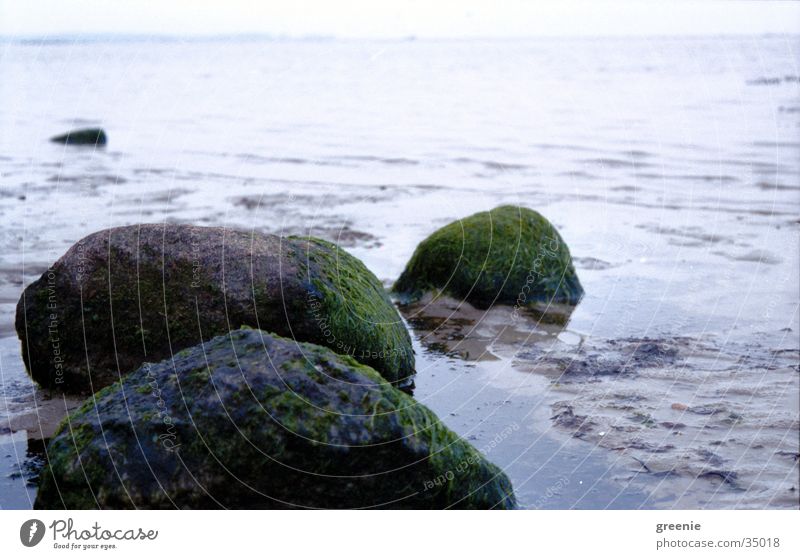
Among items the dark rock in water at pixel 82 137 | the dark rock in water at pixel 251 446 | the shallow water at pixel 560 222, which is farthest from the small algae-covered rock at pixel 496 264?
the dark rock in water at pixel 82 137

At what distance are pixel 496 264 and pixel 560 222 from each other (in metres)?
3.95

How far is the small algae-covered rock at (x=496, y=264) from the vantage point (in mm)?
8133

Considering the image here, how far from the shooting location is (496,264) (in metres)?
8.15

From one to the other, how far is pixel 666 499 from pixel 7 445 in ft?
12.5

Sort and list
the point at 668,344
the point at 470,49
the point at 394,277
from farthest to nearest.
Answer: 1. the point at 470,49
2. the point at 394,277
3. the point at 668,344

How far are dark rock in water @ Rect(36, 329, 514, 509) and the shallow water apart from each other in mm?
839

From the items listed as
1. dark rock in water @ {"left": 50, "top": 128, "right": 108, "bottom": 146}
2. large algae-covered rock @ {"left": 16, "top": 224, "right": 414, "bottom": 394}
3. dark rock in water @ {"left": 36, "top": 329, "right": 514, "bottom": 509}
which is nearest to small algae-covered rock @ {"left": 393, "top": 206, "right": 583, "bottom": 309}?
large algae-covered rock @ {"left": 16, "top": 224, "right": 414, "bottom": 394}

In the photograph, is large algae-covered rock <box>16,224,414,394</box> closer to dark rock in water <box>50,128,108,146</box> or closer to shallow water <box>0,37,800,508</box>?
shallow water <box>0,37,800,508</box>

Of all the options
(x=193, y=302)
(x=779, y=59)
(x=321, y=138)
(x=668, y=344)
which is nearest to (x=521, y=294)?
(x=668, y=344)

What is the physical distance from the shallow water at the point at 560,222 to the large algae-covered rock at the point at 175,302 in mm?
418

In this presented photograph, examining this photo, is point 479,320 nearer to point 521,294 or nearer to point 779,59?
point 521,294

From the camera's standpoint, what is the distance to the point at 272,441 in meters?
3.99

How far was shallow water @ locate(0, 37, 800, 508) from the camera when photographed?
5375mm

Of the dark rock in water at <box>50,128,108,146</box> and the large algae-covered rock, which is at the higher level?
the dark rock in water at <box>50,128,108,146</box>
